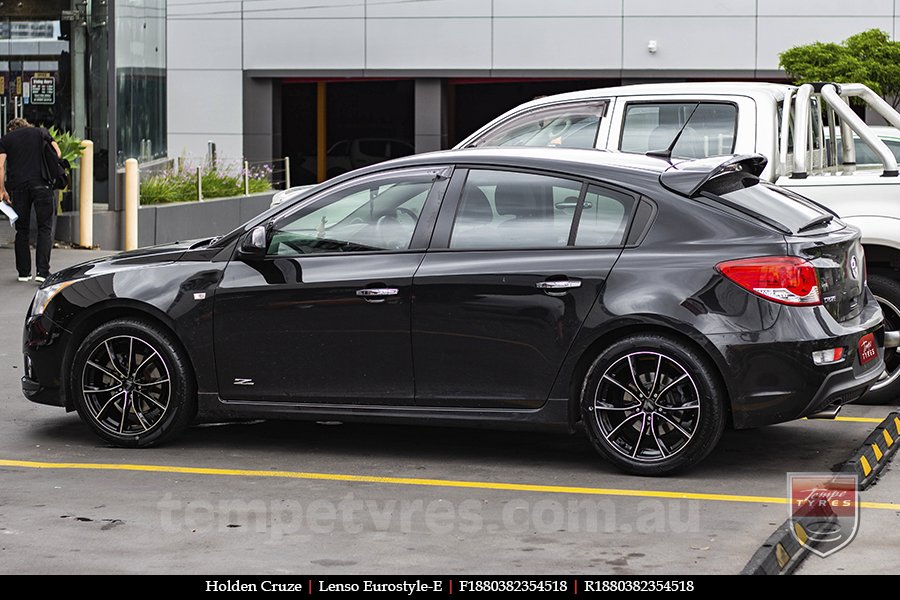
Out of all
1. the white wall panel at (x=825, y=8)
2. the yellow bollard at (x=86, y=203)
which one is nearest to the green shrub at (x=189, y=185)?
the yellow bollard at (x=86, y=203)

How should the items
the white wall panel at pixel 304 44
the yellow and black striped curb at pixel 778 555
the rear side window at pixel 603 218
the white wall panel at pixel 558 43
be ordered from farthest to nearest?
the white wall panel at pixel 304 44 → the white wall panel at pixel 558 43 → the rear side window at pixel 603 218 → the yellow and black striped curb at pixel 778 555

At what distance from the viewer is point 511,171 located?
24.2 ft

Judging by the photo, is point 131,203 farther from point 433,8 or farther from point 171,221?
point 433,8

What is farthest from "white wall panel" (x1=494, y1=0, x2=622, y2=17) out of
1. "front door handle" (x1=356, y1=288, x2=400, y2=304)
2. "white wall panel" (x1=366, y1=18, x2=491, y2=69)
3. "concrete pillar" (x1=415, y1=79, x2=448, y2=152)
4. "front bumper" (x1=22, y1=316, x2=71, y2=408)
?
"front door handle" (x1=356, y1=288, x2=400, y2=304)

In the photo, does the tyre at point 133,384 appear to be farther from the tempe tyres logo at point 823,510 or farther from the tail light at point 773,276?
the tempe tyres logo at point 823,510

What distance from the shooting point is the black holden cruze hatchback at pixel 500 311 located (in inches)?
272

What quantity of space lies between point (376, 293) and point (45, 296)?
78.3 inches

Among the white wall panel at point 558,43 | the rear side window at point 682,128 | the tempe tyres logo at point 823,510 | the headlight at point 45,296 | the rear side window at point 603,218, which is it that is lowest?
the tempe tyres logo at point 823,510

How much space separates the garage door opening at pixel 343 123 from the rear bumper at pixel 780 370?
97.7 ft

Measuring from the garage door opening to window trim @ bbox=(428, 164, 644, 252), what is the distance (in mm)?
28990

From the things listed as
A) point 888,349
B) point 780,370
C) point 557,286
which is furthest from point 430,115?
point 780,370
